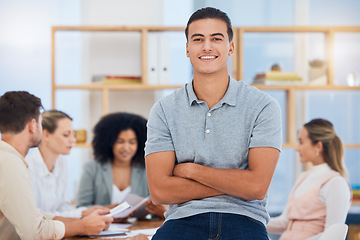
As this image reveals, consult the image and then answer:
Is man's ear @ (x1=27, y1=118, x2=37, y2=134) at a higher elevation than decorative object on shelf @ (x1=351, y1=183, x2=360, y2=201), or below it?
higher

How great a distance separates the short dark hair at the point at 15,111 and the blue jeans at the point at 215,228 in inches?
36.0

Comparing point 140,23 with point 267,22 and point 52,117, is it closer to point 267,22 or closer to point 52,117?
point 267,22

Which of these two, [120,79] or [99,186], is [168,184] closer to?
[99,186]

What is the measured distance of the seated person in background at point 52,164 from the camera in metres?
2.97

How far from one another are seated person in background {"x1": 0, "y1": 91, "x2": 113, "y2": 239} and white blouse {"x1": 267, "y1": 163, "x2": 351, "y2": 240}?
1.18 metres

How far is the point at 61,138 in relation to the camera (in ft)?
10.4

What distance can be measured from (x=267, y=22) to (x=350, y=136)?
125 centimetres

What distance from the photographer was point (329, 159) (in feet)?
10.3

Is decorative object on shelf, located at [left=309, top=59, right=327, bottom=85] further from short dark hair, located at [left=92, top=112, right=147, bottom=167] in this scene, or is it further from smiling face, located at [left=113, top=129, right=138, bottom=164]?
smiling face, located at [left=113, top=129, right=138, bottom=164]

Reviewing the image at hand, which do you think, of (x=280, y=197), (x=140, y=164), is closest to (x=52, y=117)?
(x=140, y=164)

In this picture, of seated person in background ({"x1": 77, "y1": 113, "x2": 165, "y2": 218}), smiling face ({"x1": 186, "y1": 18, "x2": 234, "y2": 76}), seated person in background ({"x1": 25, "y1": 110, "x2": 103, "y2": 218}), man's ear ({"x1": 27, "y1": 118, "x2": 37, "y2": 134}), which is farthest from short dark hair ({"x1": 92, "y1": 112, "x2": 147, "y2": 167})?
smiling face ({"x1": 186, "y1": 18, "x2": 234, "y2": 76})

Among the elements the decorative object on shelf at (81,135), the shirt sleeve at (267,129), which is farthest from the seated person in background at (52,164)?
the shirt sleeve at (267,129)

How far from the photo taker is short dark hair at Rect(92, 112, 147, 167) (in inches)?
136

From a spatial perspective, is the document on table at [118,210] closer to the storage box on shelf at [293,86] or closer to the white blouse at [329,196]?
the white blouse at [329,196]
